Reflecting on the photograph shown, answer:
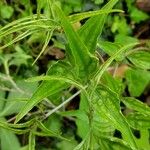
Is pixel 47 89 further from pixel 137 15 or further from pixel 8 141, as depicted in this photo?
pixel 137 15

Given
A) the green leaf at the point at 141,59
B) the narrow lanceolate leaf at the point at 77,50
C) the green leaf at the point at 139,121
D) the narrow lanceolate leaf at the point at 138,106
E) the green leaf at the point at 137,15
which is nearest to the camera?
the narrow lanceolate leaf at the point at 77,50

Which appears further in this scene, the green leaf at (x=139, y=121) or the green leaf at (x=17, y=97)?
the green leaf at (x=17, y=97)

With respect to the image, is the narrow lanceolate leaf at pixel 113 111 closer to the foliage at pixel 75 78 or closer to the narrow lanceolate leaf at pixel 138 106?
the foliage at pixel 75 78

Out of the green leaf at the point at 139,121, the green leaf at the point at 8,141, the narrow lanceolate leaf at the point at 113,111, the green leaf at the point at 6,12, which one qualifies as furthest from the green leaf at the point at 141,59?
the green leaf at the point at 6,12

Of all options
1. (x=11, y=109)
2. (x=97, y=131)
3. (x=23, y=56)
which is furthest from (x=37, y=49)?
(x=97, y=131)

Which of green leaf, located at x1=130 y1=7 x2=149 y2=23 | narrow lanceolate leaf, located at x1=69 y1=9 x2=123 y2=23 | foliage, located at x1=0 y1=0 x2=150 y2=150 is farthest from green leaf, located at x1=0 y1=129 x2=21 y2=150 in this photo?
narrow lanceolate leaf, located at x1=69 y1=9 x2=123 y2=23

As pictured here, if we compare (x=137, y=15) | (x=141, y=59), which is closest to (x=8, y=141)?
(x=141, y=59)

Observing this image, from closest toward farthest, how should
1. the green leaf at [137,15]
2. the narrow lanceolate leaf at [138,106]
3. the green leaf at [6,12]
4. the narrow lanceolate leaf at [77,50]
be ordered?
the narrow lanceolate leaf at [77,50] → the narrow lanceolate leaf at [138,106] → the green leaf at [6,12] → the green leaf at [137,15]
